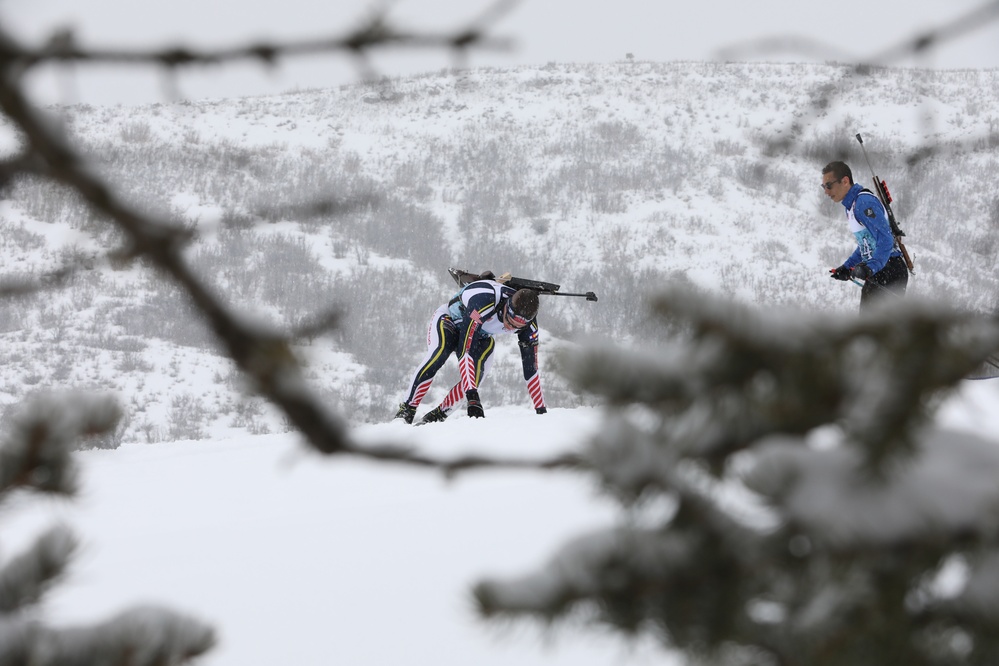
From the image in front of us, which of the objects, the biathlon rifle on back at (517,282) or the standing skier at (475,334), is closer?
the standing skier at (475,334)

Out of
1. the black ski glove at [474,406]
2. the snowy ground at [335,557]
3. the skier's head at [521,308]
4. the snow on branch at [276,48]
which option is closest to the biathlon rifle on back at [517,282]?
the skier's head at [521,308]

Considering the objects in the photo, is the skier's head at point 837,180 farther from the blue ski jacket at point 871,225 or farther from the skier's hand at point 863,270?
the skier's hand at point 863,270

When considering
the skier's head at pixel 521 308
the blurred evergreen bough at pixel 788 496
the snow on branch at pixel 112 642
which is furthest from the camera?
the skier's head at pixel 521 308

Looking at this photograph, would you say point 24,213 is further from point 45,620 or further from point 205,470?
point 45,620

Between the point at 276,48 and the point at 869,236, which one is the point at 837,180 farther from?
the point at 276,48

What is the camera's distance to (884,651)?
770mm

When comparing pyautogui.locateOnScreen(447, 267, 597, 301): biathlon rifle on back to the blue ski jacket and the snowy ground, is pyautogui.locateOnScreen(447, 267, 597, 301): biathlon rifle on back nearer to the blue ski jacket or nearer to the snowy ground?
the blue ski jacket

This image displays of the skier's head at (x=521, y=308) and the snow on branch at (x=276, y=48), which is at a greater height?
the skier's head at (x=521, y=308)

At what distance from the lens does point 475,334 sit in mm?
7398

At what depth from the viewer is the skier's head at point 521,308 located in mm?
6973

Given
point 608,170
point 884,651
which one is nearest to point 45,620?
point 884,651

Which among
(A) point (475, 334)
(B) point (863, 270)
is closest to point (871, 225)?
(B) point (863, 270)

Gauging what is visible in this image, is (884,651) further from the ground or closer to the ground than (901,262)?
closer to the ground

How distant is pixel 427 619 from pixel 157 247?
5.42 feet
